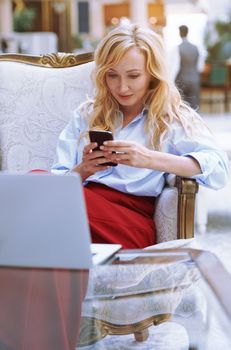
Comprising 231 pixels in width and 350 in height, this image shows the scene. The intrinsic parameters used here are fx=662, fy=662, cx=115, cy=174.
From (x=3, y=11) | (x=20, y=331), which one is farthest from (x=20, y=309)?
(x=3, y=11)

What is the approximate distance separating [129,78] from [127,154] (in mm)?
253

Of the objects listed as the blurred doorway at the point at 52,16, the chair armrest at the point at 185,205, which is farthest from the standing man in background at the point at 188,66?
the blurred doorway at the point at 52,16

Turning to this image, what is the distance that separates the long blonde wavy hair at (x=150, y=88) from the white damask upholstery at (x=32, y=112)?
0.44 m

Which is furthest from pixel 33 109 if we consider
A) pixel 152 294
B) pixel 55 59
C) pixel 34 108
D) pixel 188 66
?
pixel 188 66

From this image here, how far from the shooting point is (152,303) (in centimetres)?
132

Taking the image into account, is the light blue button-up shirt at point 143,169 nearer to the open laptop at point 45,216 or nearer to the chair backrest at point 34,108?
the chair backrest at point 34,108

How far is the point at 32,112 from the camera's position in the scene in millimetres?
2508

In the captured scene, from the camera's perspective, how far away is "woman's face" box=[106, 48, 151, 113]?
190 centimetres

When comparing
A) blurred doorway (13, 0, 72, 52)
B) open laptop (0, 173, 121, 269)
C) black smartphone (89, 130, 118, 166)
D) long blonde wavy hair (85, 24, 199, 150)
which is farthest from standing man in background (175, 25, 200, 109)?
blurred doorway (13, 0, 72, 52)

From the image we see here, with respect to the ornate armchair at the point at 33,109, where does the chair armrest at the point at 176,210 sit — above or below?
below

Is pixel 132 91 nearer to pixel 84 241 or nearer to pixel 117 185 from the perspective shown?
pixel 117 185

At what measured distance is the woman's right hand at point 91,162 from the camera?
1.80 meters

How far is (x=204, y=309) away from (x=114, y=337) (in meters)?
0.37

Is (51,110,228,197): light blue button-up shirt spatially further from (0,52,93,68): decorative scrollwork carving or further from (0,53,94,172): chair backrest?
(0,52,93,68): decorative scrollwork carving
